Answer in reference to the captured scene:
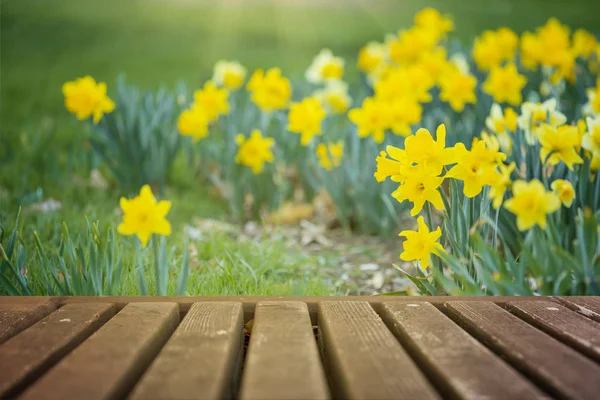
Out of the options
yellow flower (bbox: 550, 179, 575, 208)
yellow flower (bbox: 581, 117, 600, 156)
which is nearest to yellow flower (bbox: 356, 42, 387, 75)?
yellow flower (bbox: 581, 117, 600, 156)

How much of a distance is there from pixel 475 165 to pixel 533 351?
1.72ft

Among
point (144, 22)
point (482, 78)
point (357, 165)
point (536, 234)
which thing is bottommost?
point (536, 234)

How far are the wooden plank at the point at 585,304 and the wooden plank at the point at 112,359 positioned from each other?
0.91 metres

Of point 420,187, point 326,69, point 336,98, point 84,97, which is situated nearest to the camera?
point 420,187

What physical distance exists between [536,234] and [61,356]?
1.09 metres

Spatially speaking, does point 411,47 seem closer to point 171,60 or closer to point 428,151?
point 428,151

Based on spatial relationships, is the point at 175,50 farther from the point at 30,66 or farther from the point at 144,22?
the point at 30,66

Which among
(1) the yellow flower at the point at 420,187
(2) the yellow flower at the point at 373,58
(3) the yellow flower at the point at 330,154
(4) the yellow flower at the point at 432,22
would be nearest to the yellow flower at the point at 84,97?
(3) the yellow flower at the point at 330,154

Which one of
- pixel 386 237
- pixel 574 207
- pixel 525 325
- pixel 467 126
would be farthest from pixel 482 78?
pixel 525 325

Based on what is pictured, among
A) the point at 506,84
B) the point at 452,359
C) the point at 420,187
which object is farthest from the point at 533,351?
the point at 506,84

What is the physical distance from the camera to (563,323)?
1.33 metres

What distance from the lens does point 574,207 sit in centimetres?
186

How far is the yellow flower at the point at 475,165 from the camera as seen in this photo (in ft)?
4.96

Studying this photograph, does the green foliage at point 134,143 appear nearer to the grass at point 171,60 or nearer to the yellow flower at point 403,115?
the grass at point 171,60
